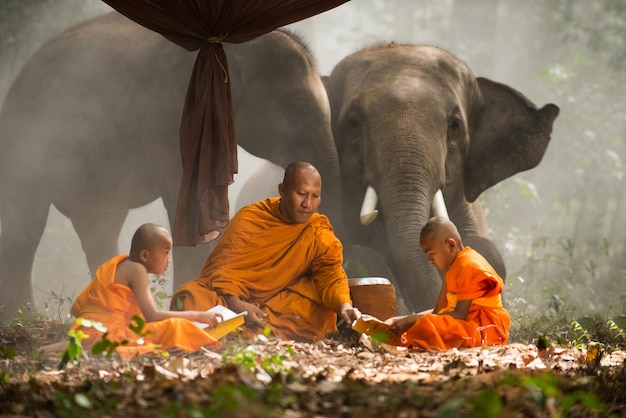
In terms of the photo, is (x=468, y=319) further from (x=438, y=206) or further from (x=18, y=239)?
(x=18, y=239)

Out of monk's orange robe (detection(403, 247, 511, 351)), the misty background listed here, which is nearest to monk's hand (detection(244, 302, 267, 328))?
monk's orange robe (detection(403, 247, 511, 351))

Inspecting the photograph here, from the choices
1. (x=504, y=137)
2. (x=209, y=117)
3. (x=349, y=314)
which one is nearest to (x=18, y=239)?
(x=209, y=117)

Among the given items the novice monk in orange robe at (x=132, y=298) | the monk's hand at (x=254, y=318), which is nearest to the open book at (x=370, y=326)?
the monk's hand at (x=254, y=318)

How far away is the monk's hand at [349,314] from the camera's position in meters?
5.97

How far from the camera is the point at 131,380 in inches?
163

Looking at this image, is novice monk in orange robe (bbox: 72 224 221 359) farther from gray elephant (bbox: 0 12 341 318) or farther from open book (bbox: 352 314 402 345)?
gray elephant (bbox: 0 12 341 318)

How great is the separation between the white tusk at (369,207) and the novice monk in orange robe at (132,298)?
238 centimetres

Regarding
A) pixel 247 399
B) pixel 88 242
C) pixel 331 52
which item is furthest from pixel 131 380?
pixel 331 52

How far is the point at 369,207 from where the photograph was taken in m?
7.84

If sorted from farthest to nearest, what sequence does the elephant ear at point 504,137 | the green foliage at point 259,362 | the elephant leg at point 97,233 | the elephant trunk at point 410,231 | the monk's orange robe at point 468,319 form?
the elephant leg at point 97,233
the elephant ear at point 504,137
the elephant trunk at point 410,231
the monk's orange robe at point 468,319
the green foliage at point 259,362

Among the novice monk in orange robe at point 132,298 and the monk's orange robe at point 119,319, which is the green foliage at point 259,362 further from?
the novice monk in orange robe at point 132,298

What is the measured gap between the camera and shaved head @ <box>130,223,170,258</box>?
5547 millimetres

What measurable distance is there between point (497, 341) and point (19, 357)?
2.89 meters

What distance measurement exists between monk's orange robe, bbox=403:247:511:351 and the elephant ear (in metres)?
3.40
